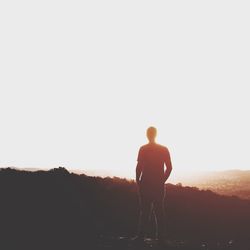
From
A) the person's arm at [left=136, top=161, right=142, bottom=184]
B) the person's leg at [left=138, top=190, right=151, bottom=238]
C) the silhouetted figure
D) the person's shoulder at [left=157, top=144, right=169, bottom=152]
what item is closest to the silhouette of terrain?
the person's leg at [left=138, top=190, right=151, bottom=238]

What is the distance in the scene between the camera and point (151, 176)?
11.5 m

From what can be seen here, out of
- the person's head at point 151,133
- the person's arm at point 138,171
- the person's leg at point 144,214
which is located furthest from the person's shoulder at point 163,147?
the person's leg at point 144,214

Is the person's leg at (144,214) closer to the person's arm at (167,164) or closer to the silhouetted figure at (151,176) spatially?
the silhouetted figure at (151,176)

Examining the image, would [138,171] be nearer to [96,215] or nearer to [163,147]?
[163,147]

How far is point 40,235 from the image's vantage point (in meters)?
12.7

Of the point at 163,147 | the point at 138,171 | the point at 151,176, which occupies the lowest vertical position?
the point at 151,176

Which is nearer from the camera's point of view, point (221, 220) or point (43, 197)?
point (43, 197)

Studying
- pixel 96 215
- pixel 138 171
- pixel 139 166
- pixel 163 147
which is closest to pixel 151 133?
pixel 163 147

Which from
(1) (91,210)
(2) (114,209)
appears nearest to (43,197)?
(1) (91,210)

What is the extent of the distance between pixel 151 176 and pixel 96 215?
11.0m

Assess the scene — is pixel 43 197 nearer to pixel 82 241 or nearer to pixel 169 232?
pixel 169 232

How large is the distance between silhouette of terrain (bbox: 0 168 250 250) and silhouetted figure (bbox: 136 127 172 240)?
74cm

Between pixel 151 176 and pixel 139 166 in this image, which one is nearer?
pixel 151 176

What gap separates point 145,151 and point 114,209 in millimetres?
13449
